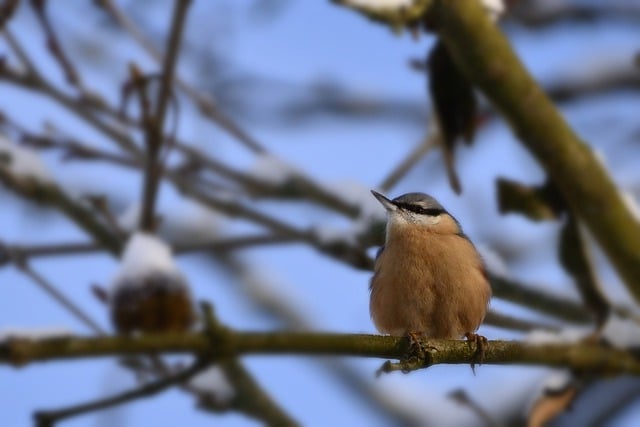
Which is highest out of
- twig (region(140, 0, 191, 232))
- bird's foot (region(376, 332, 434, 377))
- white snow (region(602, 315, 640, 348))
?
twig (region(140, 0, 191, 232))

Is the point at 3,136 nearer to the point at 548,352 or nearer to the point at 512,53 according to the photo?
the point at 512,53

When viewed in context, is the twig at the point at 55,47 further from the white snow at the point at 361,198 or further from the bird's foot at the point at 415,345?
the bird's foot at the point at 415,345

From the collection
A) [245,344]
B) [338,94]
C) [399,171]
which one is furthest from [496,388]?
[245,344]

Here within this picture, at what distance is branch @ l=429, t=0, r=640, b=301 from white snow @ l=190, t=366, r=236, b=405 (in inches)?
51.2

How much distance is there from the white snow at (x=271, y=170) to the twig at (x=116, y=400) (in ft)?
5.81

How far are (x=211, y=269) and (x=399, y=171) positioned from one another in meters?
5.22

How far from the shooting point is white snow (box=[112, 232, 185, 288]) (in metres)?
2.89

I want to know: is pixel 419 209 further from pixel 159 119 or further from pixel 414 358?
pixel 414 358

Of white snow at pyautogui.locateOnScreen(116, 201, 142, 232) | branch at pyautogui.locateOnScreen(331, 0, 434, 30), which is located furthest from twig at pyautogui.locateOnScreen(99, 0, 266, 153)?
branch at pyautogui.locateOnScreen(331, 0, 434, 30)

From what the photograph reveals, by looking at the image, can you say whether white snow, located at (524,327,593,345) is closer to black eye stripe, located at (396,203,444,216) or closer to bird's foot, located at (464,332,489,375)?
black eye stripe, located at (396,203,444,216)

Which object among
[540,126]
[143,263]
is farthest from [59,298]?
[540,126]

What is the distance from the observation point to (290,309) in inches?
312

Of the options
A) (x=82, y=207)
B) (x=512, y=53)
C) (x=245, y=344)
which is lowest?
(x=245, y=344)

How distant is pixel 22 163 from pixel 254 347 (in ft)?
6.18
